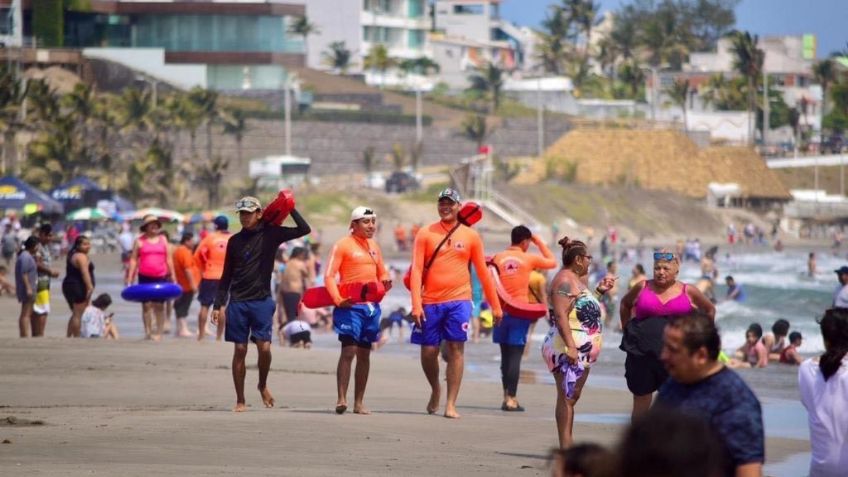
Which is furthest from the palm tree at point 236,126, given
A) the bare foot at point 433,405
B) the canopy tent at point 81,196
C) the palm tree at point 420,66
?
the bare foot at point 433,405

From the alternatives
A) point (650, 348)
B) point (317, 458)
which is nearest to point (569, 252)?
point (650, 348)

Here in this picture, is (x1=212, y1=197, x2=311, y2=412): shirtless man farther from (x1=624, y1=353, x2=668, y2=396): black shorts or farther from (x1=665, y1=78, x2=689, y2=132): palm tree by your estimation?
(x1=665, y1=78, x2=689, y2=132): palm tree

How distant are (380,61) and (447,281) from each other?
96091mm

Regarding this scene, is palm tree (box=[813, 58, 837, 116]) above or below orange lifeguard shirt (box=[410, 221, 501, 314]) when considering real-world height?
above

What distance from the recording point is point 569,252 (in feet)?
32.3

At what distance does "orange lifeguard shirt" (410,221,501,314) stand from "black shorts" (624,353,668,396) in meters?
2.36

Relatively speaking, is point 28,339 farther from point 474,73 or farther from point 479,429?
point 474,73

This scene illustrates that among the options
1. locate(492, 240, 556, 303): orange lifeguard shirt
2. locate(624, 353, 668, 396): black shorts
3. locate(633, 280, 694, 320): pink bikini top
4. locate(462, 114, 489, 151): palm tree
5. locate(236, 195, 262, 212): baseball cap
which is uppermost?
Result: locate(462, 114, 489, 151): palm tree

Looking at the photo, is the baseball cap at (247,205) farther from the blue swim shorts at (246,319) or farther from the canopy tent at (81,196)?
the canopy tent at (81,196)

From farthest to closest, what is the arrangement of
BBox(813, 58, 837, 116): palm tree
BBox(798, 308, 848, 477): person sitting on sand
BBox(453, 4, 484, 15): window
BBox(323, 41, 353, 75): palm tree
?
BBox(453, 4, 484, 15): window → BBox(813, 58, 837, 116): palm tree → BBox(323, 41, 353, 75): palm tree → BBox(798, 308, 848, 477): person sitting on sand

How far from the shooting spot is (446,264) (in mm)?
11359

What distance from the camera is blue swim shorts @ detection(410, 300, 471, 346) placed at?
11.4 meters

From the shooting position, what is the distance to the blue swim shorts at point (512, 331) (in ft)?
41.1

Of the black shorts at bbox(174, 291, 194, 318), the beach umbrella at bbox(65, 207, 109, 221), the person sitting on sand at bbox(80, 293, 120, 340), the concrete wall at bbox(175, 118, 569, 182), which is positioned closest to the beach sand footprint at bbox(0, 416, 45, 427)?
the person sitting on sand at bbox(80, 293, 120, 340)
